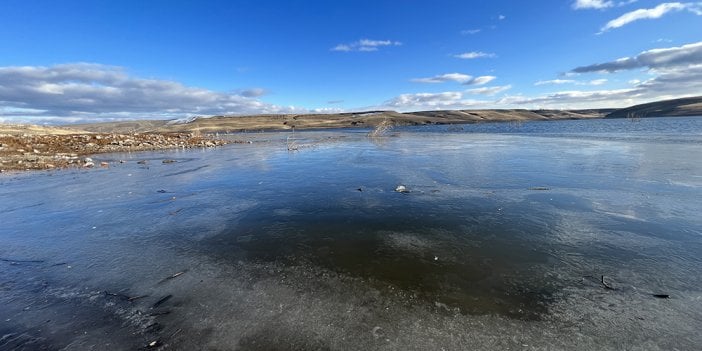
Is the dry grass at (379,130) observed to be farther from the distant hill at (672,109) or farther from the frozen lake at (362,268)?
the distant hill at (672,109)

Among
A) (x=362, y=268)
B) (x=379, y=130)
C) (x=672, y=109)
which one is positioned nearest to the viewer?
(x=362, y=268)

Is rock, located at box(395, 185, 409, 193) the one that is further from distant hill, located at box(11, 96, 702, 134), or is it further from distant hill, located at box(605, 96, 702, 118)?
distant hill, located at box(605, 96, 702, 118)

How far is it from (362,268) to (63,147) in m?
33.5

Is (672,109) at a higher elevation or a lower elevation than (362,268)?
higher

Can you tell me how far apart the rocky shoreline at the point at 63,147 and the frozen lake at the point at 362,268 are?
436 inches

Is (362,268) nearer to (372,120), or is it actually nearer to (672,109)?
(372,120)

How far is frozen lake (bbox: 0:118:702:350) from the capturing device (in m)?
3.99

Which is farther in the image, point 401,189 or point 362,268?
point 401,189

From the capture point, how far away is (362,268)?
5.64 meters

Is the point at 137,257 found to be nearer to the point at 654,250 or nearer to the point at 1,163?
the point at 654,250

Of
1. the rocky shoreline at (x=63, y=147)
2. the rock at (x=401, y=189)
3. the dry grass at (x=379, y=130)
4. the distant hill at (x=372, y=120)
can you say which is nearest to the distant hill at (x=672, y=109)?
the distant hill at (x=372, y=120)

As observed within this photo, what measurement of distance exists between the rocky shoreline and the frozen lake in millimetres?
11082

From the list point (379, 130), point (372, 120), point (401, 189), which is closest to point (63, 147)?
point (401, 189)

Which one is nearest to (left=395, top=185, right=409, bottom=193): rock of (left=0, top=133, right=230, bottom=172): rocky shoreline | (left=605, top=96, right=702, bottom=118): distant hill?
(left=0, top=133, right=230, bottom=172): rocky shoreline
